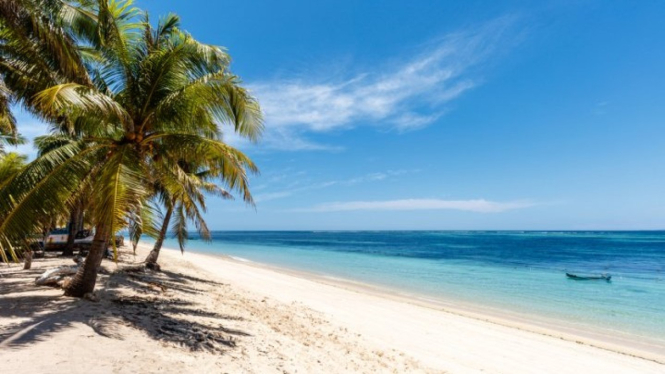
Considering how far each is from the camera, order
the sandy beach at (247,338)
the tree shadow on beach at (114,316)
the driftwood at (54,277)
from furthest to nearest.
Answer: the driftwood at (54,277), the tree shadow on beach at (114,316), the sandy beach at (247,338)

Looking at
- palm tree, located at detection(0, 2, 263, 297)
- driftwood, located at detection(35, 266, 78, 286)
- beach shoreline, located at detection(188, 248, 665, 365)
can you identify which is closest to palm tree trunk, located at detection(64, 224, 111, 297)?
palm tree, located at detection(0, 2, 263, 297)

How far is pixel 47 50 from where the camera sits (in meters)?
6.51

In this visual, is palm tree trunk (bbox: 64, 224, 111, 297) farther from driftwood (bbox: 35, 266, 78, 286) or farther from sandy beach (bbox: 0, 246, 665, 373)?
driftwood (bbox: 35, 266, 78, 286)

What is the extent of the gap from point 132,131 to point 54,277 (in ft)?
14.4

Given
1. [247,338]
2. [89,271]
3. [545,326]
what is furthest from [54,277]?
[545,326]

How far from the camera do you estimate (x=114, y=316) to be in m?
5.98

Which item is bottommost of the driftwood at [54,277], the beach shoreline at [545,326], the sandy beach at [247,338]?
the beach shoreline at [545,326]

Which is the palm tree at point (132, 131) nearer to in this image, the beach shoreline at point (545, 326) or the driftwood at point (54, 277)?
the driftwood at point (54, 277)

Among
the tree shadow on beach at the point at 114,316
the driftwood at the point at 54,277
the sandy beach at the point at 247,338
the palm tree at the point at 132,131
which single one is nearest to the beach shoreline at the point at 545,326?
the sandy beach at the point at 247,338

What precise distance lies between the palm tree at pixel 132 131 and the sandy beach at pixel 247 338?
1.48m

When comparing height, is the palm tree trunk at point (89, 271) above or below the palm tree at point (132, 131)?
below

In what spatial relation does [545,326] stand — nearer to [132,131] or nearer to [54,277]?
[132,131]

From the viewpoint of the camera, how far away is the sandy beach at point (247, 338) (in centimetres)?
438

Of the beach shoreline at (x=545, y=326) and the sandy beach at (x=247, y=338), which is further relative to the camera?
the beach shoreline at (x=545, y=326)
